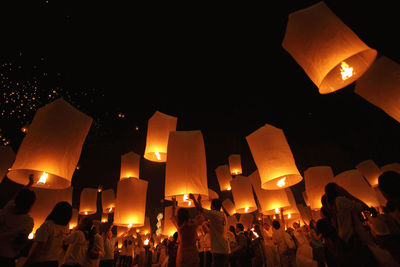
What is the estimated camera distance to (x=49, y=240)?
285cm

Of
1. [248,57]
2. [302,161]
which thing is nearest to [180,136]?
[248,57]

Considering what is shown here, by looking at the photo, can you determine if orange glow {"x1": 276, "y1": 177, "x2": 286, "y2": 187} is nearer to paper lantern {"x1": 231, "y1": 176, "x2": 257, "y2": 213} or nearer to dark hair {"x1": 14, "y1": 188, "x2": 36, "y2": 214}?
paper lantern {"x1": 231, "y1": 176, "x2": 257, "y2": 213}

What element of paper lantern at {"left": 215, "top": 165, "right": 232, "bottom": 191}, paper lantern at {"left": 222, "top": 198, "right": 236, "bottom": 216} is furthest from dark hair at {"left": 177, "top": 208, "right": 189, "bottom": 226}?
paper lantern at {"left": 222, "top": 198, "right": 236, "bottom": 216}

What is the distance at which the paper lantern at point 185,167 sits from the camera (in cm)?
341

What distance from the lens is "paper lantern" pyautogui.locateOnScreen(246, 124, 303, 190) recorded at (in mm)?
3885

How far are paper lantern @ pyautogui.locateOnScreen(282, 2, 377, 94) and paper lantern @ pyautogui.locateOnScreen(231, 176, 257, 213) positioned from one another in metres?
4.39

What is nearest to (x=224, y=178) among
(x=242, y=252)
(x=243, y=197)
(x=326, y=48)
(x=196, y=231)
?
(x=243, y=197)

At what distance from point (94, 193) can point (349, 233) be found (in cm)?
926

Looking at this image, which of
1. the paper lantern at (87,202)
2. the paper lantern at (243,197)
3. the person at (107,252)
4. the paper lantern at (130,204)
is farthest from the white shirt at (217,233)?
the paper lantern at (87,202)

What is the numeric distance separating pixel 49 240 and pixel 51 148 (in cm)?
121

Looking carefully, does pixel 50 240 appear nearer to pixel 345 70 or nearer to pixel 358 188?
pixel 345 70

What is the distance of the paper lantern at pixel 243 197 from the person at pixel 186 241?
3328mm

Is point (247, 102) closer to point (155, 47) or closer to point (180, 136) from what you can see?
point (155, 47)

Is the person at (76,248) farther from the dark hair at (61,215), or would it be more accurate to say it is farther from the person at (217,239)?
the person at (217,239)
